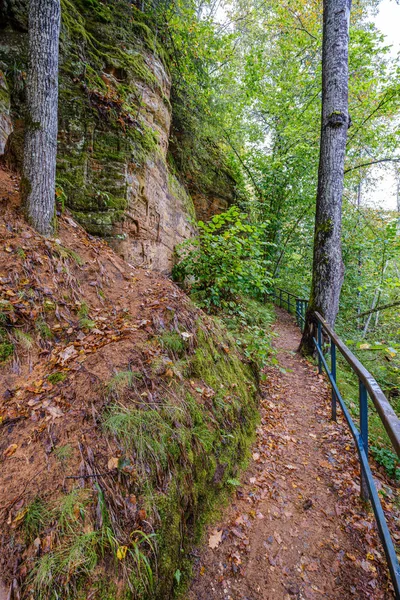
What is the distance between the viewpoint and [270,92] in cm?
1076

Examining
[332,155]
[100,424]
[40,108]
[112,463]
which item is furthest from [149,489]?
A: [332,155]

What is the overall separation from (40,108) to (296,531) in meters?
5.77

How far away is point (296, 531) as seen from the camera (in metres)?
2.46

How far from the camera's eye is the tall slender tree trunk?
5.49 m

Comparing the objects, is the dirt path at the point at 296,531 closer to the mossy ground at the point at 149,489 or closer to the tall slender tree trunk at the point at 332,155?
the mossy ground at the point at 149,489

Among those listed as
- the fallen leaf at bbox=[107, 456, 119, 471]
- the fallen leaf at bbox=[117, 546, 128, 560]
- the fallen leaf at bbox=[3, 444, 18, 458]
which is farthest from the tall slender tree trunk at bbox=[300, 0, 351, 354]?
the fallen leaf at bbox=[3, 444, 18, 458]

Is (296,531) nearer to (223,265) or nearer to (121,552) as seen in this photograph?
(121,552)

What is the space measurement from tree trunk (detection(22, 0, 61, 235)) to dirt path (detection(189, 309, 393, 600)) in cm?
428

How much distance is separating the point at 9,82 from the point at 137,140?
2229 millimetres

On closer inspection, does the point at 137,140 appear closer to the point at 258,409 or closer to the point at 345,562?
the point at 258,409

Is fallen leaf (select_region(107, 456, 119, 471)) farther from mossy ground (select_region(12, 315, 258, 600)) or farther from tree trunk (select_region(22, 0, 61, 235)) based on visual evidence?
tree trunk (select_region(22, 0, 61, 235))

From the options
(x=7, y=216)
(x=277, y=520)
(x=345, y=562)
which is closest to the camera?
(x=345, y=562)

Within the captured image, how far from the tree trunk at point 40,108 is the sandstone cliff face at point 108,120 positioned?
2.69ft

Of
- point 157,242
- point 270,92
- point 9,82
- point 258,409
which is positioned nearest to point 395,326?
point 258,409
